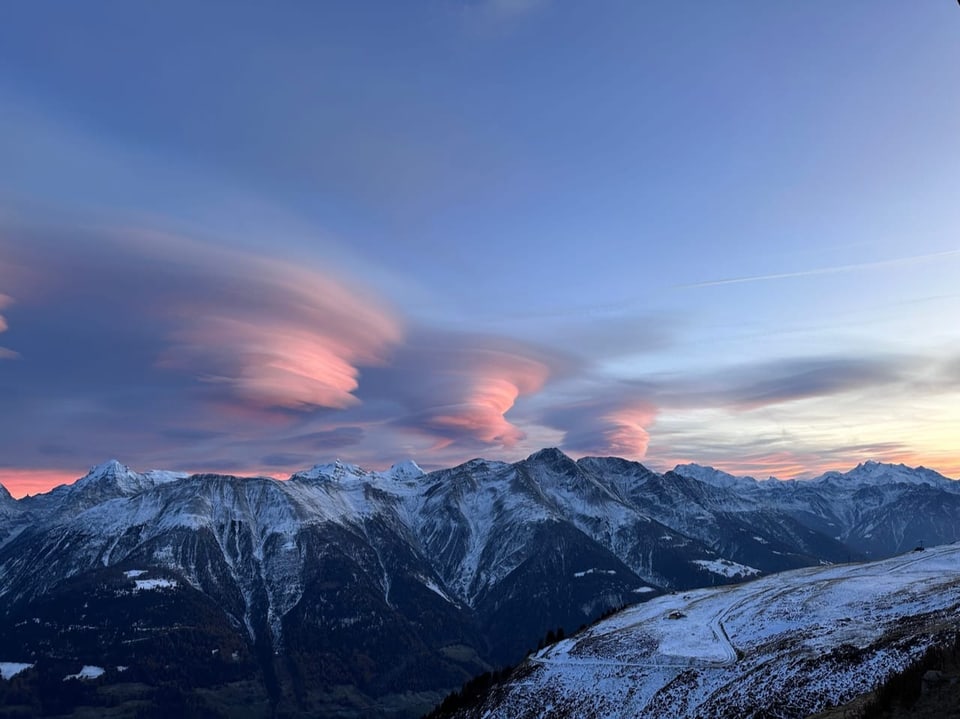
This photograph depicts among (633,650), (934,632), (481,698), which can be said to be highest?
(934,632)

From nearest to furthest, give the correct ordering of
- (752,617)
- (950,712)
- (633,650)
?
(950,712), (633,650), (752,617)

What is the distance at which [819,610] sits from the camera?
294 ft

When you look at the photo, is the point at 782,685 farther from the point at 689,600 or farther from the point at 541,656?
the point at 689,600

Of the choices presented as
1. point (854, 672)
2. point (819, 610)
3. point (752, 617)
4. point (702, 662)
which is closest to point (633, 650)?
point (702, 662)

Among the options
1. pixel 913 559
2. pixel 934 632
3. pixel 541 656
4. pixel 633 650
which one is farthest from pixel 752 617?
pixel 913 559

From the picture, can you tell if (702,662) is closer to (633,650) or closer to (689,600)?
(633,650)

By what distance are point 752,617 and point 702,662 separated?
1011 inches

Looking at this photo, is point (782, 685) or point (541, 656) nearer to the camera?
point (782, 685)

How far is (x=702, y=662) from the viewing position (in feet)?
243

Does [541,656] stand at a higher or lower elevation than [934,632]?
lower

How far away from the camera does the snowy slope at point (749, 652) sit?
55250mm

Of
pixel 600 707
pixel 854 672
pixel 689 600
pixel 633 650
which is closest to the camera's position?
pixel 854 672

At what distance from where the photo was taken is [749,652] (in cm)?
7381

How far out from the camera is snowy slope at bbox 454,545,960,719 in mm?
55250
